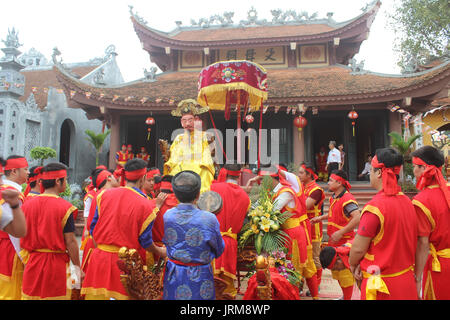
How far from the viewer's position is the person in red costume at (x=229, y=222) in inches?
150

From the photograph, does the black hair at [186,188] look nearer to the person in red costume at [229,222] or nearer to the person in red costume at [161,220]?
the person in red costume at [161,220]

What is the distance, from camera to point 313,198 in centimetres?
503

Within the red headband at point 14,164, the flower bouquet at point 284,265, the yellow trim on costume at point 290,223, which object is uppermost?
the red headband at point 14,164

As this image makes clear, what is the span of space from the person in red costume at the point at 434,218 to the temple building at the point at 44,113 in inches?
502

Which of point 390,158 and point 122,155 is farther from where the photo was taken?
point 122,155

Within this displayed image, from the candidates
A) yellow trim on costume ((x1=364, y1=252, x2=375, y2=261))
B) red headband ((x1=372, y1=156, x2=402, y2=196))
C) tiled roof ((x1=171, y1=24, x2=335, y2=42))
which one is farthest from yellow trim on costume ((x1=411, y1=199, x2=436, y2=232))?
tiled roof ((x1=171, y1=24, x2=335, y2=42))

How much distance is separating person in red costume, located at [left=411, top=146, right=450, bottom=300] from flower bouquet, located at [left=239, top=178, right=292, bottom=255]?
1.67m

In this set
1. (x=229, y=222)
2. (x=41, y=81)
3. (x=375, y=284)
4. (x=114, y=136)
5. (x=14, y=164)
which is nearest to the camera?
(x=375, y=284)

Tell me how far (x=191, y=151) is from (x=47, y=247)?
267cm

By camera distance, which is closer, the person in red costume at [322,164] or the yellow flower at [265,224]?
the yellow flower at [265,224]

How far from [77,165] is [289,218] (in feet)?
45.6

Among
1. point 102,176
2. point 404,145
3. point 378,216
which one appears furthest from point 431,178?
point 404,145

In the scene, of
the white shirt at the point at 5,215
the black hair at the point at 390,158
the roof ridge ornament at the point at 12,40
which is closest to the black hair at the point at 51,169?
the white shirt at the point at 5,215

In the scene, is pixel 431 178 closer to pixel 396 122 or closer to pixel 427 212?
pixel 427 212
